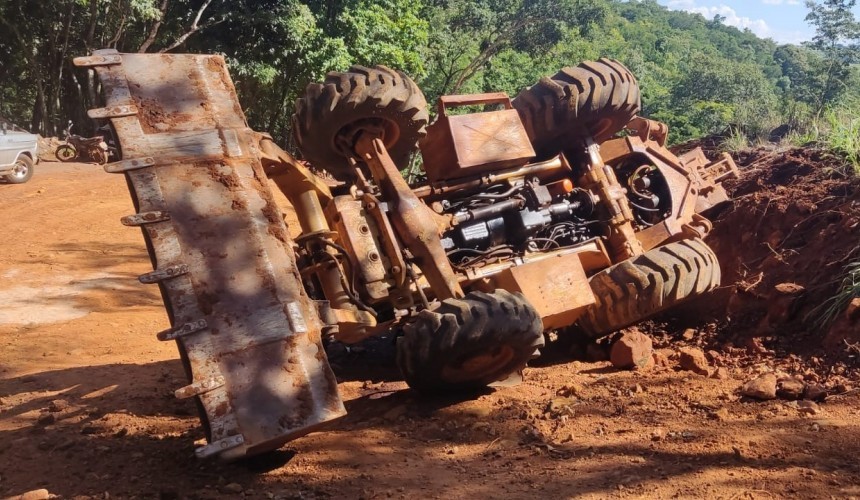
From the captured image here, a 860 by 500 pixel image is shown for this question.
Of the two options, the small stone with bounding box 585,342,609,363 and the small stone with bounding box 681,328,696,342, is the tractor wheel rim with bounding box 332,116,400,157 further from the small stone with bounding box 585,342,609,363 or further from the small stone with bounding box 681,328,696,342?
the small stone with bounding box 681,328,696,342

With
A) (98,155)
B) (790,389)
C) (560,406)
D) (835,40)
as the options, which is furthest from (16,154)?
(835,40)

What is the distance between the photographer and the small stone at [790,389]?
4203 mm

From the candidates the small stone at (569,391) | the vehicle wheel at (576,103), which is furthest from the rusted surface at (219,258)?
the vehicle wheel at (576,103)

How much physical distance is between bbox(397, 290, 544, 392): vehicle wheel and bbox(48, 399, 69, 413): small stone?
6.69 feet

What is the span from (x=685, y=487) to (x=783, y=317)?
2.92 metres

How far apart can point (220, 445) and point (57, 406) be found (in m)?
1.73

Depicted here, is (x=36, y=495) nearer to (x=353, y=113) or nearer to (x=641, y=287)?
(x=353, y=113)

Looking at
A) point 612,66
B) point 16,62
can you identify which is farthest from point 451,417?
point 16,62

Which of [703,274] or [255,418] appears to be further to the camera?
[703,274]

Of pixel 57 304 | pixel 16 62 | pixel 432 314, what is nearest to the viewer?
pixel 432 314

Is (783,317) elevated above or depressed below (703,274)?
below

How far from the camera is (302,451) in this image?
3.83 m

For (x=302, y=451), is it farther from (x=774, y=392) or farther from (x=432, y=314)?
(x=774, y=392)

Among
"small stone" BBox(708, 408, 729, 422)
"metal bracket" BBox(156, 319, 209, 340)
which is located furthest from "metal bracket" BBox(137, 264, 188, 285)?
"small stone" BBox(708, 408, 729, 422)
